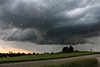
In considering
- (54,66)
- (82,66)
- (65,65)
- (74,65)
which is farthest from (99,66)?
(54,66)

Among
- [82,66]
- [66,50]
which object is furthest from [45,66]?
[66,50]

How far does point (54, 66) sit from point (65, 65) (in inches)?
67.0

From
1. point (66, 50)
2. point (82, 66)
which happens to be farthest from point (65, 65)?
point (66, 50)

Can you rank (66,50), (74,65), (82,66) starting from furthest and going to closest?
(66,50) → (82,66) → (74,65)

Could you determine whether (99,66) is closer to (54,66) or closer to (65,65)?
(65,65)

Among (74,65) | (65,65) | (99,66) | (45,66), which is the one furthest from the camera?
(99,66)

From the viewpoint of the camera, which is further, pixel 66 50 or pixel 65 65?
pixel 66 50

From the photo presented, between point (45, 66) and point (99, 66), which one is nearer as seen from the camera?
point (45, 66)

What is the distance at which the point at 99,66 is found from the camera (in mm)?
27250

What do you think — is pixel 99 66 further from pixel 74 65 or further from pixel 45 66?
pixel 45 66

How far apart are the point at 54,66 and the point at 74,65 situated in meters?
4.08

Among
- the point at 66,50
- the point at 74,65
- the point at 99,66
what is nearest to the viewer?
the point at 74,65

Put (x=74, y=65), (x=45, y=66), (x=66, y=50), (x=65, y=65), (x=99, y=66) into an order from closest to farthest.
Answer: (x=45, y=66) < (x=65, y=65) < (x=74, y=65) < (x=99, y=66) < (x=66, y=50)

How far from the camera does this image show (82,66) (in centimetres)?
2102
